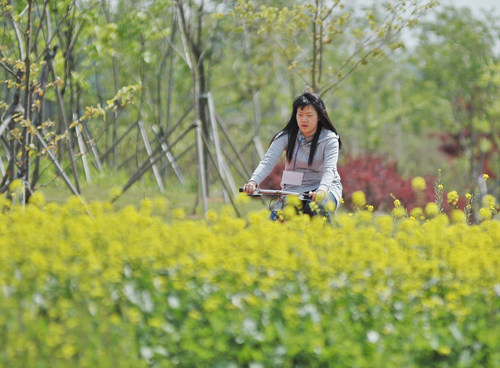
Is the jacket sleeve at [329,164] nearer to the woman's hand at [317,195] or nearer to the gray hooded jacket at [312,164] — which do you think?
the gray hooded jacket at [312,164]

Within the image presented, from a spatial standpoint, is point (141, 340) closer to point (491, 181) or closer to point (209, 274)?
point (209, 274)

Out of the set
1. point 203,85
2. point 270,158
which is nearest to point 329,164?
point 270,158

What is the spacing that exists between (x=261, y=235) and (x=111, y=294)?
2.85ft

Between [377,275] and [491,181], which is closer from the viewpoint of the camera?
[377,275]

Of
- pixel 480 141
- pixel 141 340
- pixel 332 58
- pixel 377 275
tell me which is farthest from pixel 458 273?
pixel 332 58

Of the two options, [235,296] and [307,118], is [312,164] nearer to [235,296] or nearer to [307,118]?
[307,118]

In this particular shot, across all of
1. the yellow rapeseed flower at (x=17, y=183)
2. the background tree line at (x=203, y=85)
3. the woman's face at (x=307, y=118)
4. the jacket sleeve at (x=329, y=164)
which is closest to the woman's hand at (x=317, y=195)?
the jacket sleeve at (x=329, y=164)

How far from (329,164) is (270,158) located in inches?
18.1

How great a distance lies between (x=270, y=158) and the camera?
525 cm

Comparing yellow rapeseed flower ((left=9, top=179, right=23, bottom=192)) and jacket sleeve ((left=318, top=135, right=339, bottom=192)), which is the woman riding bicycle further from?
yellow rapeseed flower ((left=9, top=179, right=23, bottom=192))

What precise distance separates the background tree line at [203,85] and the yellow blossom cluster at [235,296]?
2.61m

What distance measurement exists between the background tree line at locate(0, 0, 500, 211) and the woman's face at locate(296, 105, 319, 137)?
Result: 1.88 m

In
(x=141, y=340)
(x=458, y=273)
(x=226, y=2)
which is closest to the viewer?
(x=141, y=340)

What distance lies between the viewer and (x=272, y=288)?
343 centimetres
